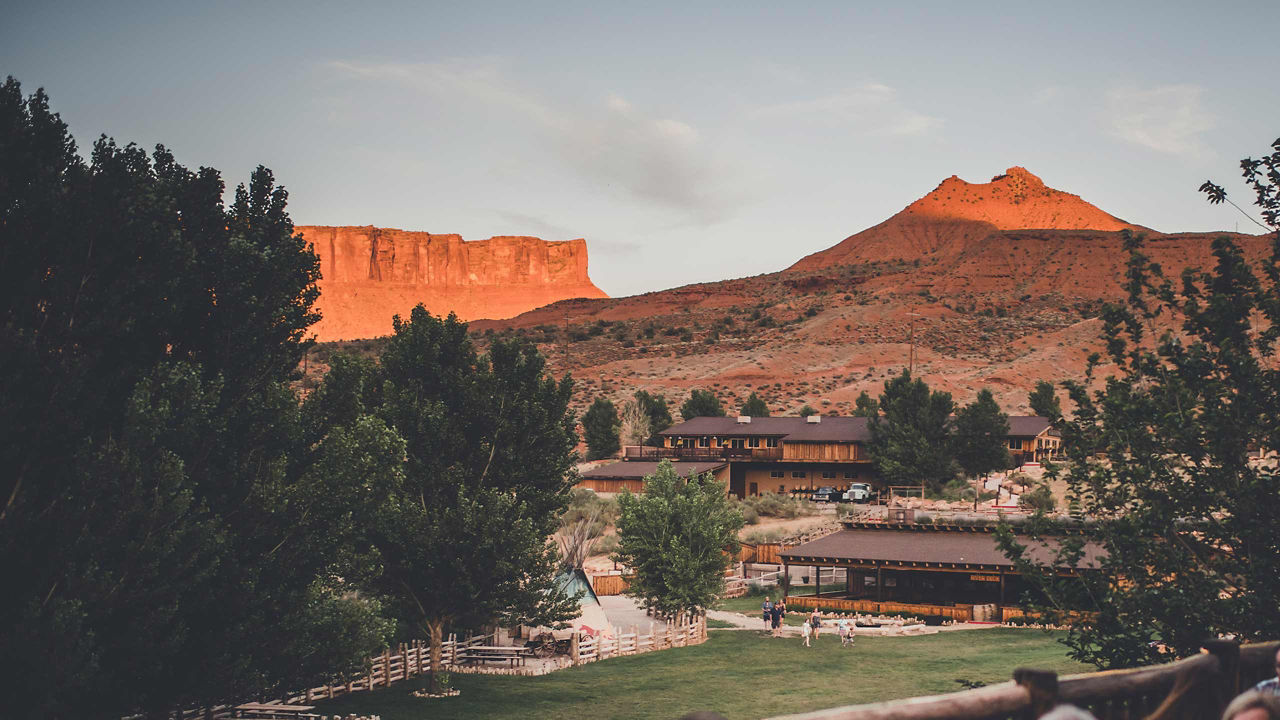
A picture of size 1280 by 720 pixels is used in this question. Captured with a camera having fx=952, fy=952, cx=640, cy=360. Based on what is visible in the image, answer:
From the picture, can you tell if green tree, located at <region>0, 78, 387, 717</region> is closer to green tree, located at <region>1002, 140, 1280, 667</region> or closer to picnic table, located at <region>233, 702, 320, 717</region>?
picnic table, located at <region>233, 702, 320, 717</region>

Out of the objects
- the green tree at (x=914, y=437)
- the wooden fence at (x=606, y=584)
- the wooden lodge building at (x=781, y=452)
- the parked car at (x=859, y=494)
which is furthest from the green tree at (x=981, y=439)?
the wooden fence at (x=606, y=584)

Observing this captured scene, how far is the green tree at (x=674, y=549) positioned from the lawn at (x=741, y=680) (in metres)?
2.31

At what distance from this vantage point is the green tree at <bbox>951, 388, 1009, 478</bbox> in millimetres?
67250

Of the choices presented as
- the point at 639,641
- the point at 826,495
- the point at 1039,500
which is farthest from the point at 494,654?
the point at 826,495

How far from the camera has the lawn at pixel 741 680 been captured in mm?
25000

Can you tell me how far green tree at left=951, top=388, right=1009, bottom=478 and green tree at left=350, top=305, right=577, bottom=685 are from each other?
45228mm

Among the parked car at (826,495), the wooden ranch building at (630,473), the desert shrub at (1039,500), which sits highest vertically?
the wooden ranch building at (630,473)

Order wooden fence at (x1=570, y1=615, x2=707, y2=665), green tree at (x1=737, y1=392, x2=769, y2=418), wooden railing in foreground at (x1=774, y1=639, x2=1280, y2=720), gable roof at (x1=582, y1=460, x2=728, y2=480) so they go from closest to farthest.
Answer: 1. wooden railing in foreground at (x1=774, y1=639, x2=1280, y2=720)
2. wooden fence at (x1=570, y1=615, x2=707, y2=665)
3. gable roof at (x1=582, y1=460, x2=728, y2=480)
4. green tree at (x1=737, y1=392, x2=769, y2=418)

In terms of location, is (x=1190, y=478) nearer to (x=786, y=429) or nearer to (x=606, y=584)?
(x=606, y=584)

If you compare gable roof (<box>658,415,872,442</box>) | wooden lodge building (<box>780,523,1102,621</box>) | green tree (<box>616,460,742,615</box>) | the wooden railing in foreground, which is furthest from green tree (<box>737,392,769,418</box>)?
the wooden railing in foreground

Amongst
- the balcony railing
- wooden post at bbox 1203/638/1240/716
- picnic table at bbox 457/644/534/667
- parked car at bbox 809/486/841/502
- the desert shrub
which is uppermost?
wooden post at bbox 1203/638/1240/716

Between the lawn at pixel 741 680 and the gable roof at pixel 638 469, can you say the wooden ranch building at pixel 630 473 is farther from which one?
the lawn at pixel 741 680

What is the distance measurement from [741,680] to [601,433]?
2343 inches

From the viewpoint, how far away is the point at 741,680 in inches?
1134
